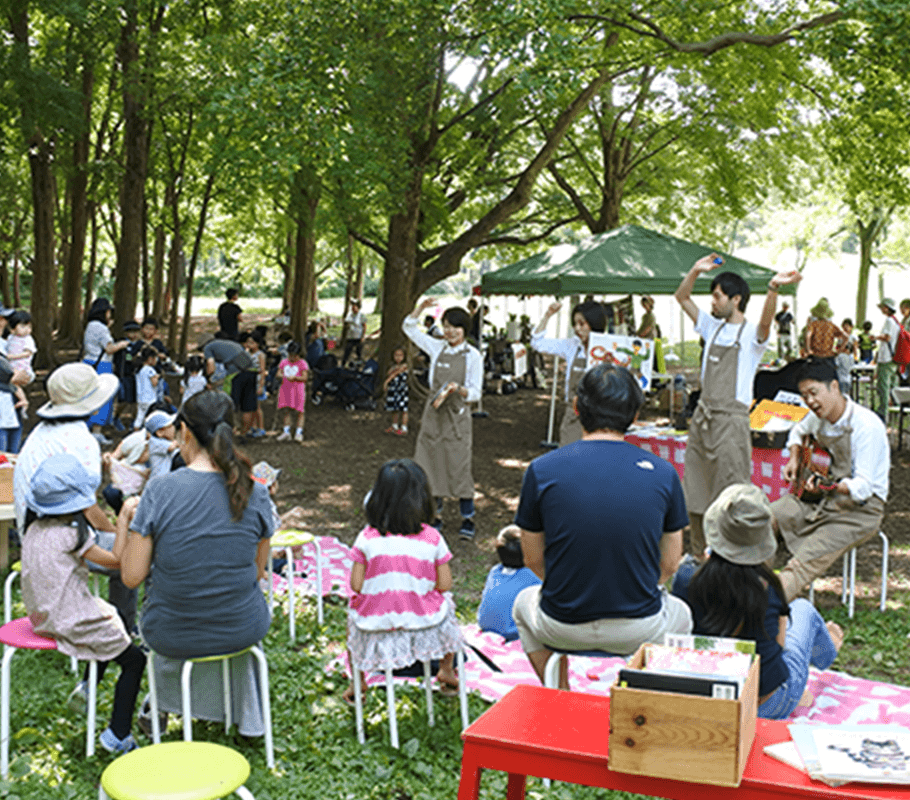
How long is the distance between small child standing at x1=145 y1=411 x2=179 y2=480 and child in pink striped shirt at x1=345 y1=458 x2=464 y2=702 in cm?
223

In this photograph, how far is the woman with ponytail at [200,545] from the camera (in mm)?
3734

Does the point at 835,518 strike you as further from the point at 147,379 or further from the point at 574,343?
the point at 147,379

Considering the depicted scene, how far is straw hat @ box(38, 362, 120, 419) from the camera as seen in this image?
13.5 feet

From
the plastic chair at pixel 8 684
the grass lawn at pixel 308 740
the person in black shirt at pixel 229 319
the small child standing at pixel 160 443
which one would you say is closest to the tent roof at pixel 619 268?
the person in black shirt at pixel 229 319

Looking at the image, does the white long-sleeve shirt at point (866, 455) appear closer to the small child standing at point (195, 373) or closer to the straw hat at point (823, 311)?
the straw hat at point (823, 311)

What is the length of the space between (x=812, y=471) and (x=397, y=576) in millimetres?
2835

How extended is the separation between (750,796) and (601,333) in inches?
233

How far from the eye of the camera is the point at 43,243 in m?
18.4

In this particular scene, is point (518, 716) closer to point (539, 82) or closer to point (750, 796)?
point (750, 796)

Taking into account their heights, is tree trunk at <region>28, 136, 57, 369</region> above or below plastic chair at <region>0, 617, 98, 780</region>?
above

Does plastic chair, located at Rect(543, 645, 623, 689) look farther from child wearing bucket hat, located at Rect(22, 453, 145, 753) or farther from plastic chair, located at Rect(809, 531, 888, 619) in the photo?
plastic chair, located at Rect(809, 531, 888, 619)

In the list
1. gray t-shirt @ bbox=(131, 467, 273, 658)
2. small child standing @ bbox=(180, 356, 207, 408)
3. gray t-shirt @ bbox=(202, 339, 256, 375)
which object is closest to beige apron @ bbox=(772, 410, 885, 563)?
gray t-shirt @ bbox=(131, 467, 273, 658)

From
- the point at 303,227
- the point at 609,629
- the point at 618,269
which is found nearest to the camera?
the point at 609,629

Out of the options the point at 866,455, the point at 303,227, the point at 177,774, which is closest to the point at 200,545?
the point at 177,774
